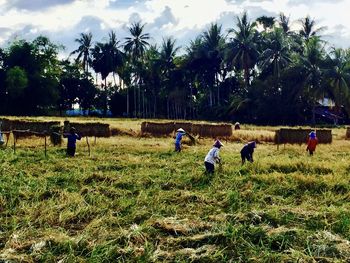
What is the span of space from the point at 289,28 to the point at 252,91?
13.2 m

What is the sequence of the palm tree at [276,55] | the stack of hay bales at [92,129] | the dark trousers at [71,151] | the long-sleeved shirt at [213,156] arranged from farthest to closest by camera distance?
the palm tree at [276,55] < the stack of hay bales at [92,129] < the dark trousers at [71,151] < the long-sleeved shirt at [213,156]

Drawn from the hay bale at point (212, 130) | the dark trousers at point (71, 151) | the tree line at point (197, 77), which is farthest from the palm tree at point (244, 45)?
the dark trousers at point (71, 151)

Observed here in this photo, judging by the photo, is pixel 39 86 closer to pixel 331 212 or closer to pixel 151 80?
pixel 151 80

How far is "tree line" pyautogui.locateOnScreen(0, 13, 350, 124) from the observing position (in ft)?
152

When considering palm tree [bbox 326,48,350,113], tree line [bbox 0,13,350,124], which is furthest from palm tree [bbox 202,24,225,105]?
palm tree [bbox 326,48,350,113]

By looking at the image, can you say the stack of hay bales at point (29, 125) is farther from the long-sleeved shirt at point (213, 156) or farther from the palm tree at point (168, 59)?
the palm tree at point (168, 59)

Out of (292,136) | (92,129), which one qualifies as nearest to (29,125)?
(92,129)

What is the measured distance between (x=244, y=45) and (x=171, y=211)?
4138 centimetres

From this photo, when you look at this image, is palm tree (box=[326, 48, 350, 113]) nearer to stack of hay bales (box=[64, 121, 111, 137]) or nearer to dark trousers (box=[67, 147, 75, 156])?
stack of hay bales (box=[64, 121, 111, 137])

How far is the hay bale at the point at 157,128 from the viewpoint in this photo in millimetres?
27750

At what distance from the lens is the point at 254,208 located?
10.2 metres

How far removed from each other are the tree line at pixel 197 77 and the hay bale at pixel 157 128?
21073 millimetres

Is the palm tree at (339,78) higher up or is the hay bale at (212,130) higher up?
the palm tree at (339,78)

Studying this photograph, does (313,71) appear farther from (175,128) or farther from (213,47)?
(175,128)
